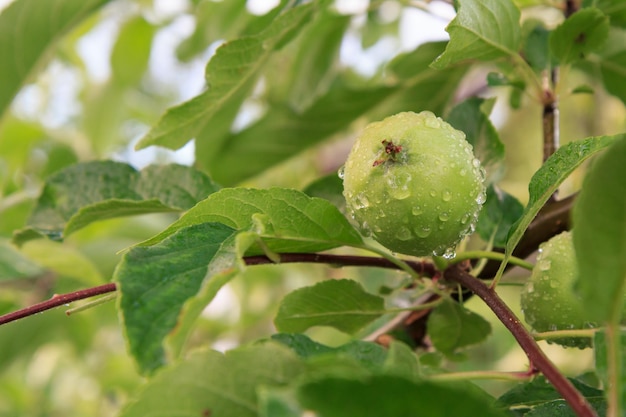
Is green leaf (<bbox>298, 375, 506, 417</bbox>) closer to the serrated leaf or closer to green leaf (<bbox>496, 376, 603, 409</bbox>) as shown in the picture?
the serrated leaf

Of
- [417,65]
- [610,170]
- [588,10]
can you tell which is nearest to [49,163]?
[417,65]

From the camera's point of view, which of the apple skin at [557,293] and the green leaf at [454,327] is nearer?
the apple skin at [557,293]

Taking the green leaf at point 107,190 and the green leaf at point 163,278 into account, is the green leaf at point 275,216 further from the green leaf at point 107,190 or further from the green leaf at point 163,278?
the green leaf at point 107,190

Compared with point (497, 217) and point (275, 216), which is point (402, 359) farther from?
point (497, 217)

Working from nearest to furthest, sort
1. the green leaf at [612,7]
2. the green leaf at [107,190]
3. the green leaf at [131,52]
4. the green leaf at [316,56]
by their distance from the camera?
the green leaf at [107,190]
the green leaf at [612,7]
the green leaf at [316,56]
the green leaf at [131,52]

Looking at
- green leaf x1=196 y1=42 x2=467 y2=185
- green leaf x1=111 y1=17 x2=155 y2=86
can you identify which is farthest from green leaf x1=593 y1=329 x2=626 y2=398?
green leaf x1=111 y1=17 x2=155 y2=86

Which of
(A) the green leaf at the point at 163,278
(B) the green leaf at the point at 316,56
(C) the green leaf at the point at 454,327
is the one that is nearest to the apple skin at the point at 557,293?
(C) the green leaf at the point at 454,327
